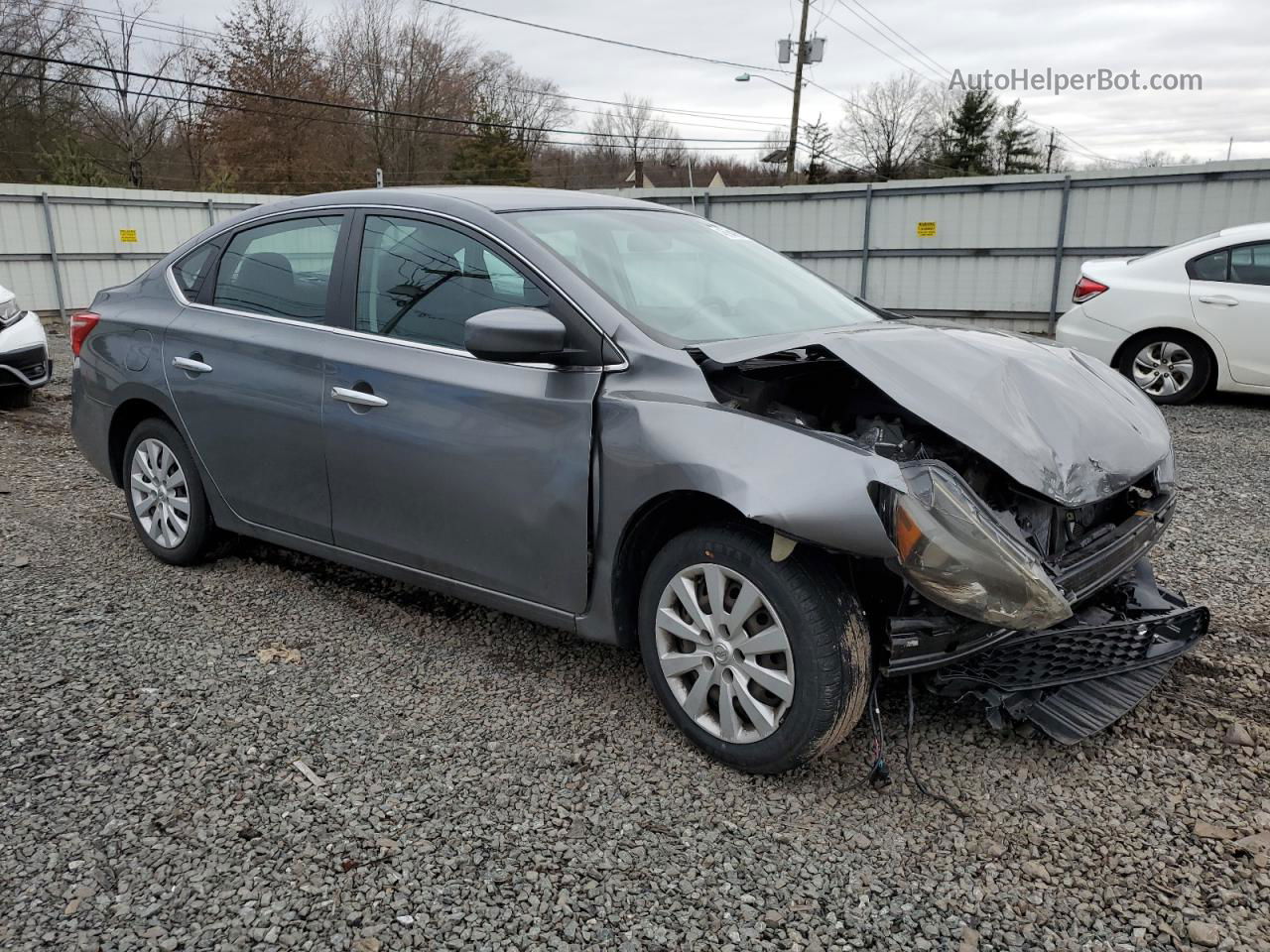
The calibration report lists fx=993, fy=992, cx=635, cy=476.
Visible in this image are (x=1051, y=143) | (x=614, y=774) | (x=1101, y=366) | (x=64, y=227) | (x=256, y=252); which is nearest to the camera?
(x=614, y=774)

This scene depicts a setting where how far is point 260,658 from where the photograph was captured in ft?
11.9

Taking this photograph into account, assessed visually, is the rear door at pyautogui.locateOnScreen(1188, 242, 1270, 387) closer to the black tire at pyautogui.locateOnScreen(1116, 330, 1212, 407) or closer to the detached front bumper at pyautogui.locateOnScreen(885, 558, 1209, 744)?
the black tire at pyautogui.locateOnScreen(1116, 330, 1212, 407)

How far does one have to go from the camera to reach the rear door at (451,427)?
3041 millimetres

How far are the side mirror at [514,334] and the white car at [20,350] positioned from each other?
273 inches

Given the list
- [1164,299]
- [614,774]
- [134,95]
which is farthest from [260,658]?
[134,95]

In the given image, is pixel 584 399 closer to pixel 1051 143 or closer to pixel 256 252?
pixel 256 252

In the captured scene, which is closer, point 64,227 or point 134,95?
point 64,227

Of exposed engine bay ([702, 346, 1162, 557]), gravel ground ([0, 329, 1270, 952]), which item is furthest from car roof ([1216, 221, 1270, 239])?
exposed engine bay ([702, 346, 1162, 557])

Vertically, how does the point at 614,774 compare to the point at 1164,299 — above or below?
below

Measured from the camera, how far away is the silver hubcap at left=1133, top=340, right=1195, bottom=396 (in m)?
8.39

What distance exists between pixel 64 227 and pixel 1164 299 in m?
16.8

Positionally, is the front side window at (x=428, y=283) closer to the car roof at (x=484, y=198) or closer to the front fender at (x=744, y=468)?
the car roof at (x=484, y=198)

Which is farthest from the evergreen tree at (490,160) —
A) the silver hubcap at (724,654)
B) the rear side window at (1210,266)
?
the silver hubcap at (724,654)

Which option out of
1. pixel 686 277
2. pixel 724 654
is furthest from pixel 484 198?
pixel 724 654
